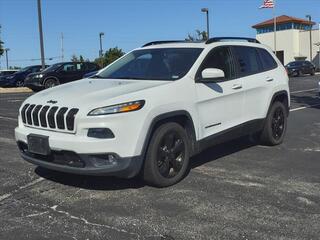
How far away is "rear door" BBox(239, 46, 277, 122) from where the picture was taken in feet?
23.5

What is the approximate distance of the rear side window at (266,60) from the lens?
25.8 feet

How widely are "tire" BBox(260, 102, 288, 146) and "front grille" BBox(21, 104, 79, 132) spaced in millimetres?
3736

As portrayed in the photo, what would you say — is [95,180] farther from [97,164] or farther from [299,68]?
[299,68]

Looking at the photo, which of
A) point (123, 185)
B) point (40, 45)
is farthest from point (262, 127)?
point (40, 45)

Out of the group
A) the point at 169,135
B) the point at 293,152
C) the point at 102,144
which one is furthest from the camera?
the point at 293,152

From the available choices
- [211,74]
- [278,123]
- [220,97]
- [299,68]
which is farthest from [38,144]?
[299,68]

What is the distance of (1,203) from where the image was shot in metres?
5.28

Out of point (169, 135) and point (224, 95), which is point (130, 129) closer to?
point (169, 135)

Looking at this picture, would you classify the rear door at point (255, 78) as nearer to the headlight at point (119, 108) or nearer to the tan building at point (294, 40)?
the headlight at point (119, 108)

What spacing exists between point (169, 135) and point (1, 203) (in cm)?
197

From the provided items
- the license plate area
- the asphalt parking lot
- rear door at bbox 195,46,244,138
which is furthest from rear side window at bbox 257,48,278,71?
the license plate area

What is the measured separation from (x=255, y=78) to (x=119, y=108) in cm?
295

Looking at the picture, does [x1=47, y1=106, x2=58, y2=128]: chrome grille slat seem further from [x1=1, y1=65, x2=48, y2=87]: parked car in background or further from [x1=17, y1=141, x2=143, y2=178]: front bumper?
[x1=1, y1=65, x2=48, y2=87]: parked car in background

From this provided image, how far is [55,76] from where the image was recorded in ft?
75.9
